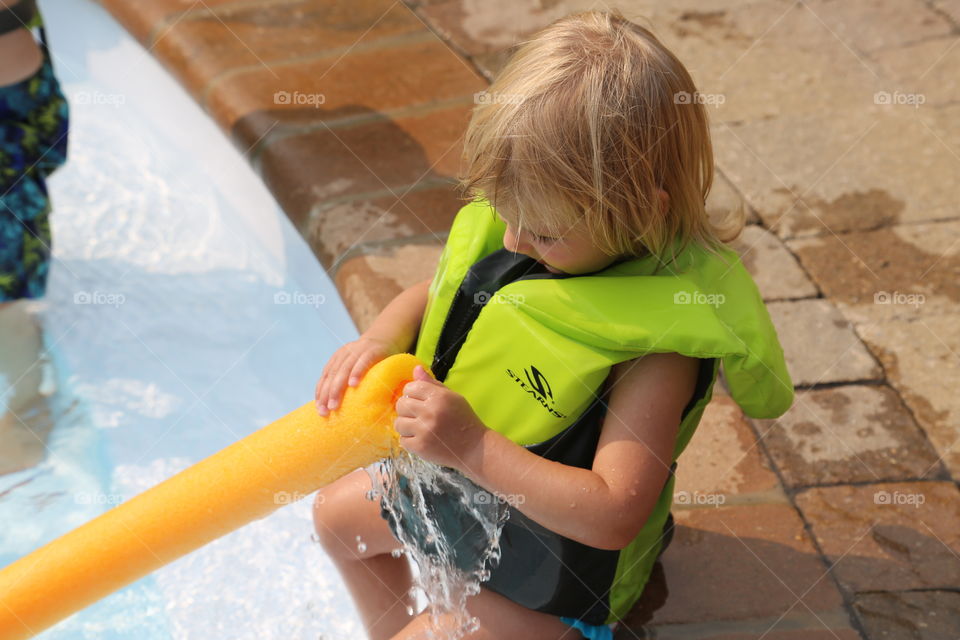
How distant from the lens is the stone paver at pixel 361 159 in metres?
2.75

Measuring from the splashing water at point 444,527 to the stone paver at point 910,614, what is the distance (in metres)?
0.67

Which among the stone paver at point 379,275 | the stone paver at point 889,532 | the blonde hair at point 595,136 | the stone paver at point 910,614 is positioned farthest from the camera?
the stone paver at point 379,275

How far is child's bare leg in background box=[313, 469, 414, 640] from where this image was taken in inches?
74.1

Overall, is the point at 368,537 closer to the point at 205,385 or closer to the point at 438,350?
the point at 438,350

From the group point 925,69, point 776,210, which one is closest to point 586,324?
point 776,210

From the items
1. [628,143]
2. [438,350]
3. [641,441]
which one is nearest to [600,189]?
[628,143]

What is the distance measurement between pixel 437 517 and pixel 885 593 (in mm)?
817
